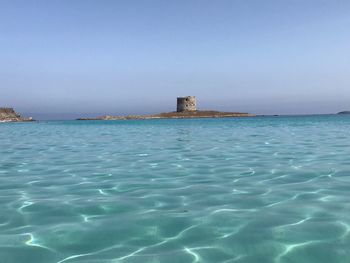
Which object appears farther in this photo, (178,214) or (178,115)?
(178,115)

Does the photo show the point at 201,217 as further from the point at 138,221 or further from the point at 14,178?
the point at 14,178

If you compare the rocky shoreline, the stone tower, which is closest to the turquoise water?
the rocky shoreline

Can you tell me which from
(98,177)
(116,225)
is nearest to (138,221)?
(116,225)

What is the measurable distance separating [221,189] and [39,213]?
2.92 m

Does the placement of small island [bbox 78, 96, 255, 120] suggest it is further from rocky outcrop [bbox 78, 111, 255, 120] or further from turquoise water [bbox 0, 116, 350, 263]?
turquoise water [bbox 0, 116, 350, 263]

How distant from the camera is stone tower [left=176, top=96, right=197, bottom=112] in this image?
93.4m

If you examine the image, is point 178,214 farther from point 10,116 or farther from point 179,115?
point 10,116

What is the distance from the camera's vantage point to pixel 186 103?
93.3 m

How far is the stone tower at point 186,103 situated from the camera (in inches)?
3676

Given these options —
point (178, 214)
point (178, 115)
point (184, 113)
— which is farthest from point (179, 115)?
point (178, 214)

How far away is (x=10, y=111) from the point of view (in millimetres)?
118000

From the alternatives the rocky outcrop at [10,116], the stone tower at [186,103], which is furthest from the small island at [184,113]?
the rocky outcrop at [10,116]

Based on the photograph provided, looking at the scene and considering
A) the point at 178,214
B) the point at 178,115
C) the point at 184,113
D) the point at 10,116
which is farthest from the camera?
the point at 10,116

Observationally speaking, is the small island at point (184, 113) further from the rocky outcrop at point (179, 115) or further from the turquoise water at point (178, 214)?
the turquoise water at point (178, 214)
